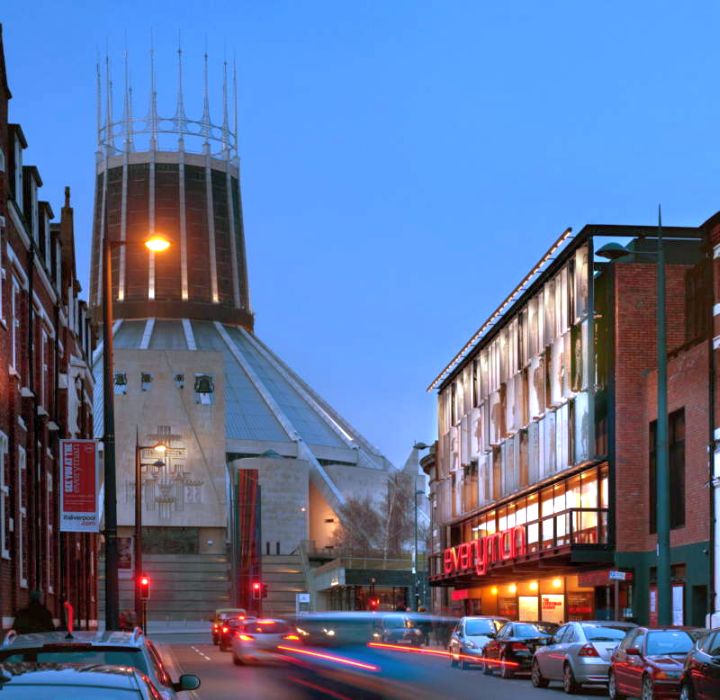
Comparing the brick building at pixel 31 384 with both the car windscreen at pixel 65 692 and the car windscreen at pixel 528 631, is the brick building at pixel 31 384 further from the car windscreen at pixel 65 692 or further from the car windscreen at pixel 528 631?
the car windscreen at pixel 65 692

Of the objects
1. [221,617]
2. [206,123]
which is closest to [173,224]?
[206,123]

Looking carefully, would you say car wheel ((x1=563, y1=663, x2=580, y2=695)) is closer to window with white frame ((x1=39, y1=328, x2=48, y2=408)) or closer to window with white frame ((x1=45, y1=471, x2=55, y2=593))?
window with white frame ((x1=45, y1=471, x2=55, y2=593))

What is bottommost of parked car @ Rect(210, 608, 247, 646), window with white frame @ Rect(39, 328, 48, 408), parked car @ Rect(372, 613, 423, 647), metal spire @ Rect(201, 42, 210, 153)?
parked car @ Rect(210, 608, 247, 646)

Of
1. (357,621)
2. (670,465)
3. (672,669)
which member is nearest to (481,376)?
(670,465)

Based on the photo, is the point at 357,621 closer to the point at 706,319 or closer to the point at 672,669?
the point at 672,669

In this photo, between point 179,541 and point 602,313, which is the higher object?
point 602,313

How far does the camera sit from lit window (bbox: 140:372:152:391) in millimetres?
115188

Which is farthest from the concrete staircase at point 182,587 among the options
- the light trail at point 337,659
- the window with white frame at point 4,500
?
the light trail at point 337,659

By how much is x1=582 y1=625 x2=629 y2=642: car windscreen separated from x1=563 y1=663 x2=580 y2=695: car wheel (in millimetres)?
729

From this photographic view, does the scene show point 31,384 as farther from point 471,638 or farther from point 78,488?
point 471,638

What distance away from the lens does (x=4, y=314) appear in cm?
3058

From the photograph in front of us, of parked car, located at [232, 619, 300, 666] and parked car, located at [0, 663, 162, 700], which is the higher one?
parked car, located at [0, 663, 162, 700]

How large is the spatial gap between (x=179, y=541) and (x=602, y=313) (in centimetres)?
7251

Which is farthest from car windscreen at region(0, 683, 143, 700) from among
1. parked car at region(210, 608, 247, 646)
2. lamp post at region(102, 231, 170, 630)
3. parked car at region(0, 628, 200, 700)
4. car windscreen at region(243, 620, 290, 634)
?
parked car at region(210, 608, 247, 646)
